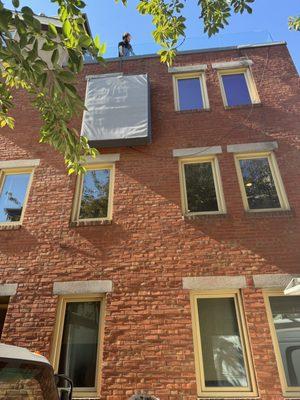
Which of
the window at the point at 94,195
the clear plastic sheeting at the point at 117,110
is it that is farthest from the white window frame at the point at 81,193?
the clear plastic sheeting at the point at 117,110

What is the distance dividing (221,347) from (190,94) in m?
6.89

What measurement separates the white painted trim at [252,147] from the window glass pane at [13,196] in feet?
17.5

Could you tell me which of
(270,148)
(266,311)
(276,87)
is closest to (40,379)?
(266,311)

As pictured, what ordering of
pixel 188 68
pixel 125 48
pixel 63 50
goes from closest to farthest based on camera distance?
pixel 63 50 < pixel 188 68 < pixel 125 48

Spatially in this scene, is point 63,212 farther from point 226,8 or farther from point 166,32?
point 226,8

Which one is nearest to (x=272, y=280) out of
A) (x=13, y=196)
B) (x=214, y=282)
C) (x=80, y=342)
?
(x=214, y=282)

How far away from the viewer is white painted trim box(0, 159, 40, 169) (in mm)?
7902

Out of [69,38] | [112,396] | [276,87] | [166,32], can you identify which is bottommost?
[112,396]

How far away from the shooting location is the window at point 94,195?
7.24 meters

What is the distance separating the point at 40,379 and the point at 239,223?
4920 millimetres

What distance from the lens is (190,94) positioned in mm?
9117

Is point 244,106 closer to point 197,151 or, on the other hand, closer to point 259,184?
point 197,151

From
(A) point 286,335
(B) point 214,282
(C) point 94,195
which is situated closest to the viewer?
(A) point 286,335

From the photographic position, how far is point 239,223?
6.60 metres
